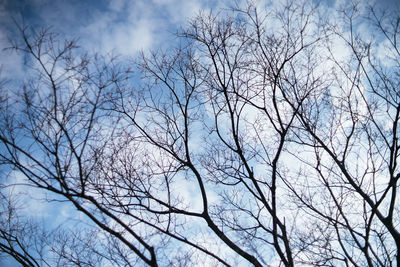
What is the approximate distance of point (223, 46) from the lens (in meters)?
4.84

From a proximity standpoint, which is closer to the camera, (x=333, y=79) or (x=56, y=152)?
(x=56, y=152)

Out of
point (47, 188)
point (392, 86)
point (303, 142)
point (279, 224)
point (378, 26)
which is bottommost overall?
point (47, 188)

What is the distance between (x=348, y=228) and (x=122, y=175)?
4.74m

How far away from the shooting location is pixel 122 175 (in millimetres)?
4562

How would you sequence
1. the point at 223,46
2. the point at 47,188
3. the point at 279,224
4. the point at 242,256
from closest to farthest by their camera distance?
1. the point at 47,188
2. the point at 242,256
3. the point at 279,224
4. the point at 223,46

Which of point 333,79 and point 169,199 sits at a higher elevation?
point 333,79

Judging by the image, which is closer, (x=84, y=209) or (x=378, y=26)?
(x=84, y=209)

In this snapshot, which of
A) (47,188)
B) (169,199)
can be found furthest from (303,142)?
(47,188)

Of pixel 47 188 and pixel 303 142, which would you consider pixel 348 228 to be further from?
pixel 47 188

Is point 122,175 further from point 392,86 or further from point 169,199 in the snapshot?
point 392,86

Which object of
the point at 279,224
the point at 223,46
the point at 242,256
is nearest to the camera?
the point at 242,256

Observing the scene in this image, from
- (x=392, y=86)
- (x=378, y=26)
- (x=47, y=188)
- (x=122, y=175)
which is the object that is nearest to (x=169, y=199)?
(x=122, y=175)

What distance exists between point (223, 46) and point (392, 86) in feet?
10.8

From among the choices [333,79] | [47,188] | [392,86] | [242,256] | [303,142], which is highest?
[333,79]
